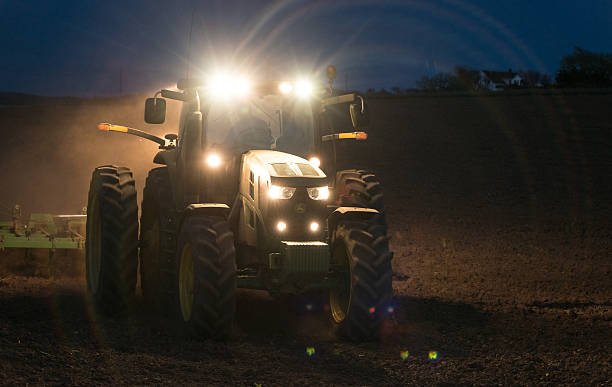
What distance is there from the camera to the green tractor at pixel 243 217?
23.4 ft

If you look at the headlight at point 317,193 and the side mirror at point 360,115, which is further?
the side mirror at point 360,115

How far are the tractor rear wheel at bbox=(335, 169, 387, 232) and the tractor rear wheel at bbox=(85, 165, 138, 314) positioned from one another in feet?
7.97

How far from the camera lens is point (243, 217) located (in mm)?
7949

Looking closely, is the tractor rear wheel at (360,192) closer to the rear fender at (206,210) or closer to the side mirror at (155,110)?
the rear fender at (206,210)

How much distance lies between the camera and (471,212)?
19.6 m

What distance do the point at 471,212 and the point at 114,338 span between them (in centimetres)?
1361

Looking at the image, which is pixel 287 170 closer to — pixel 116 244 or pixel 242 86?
pixel 242 86

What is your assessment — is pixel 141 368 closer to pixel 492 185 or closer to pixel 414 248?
pixel 414 248

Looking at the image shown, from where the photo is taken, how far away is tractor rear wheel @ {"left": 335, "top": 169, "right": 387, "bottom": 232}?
830cm

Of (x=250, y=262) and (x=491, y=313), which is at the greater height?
(x=250, y=262)

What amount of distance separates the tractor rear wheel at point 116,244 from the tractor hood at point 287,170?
180cm

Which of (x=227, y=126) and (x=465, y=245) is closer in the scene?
(x=227, y=126)

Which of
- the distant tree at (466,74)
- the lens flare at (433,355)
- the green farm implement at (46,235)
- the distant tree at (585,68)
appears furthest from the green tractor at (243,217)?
the distant tree at (466,74)

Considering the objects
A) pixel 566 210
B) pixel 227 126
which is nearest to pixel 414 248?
pixel 566 210
